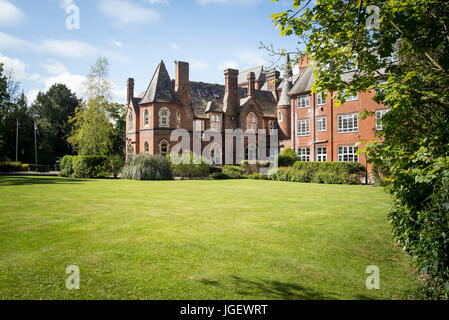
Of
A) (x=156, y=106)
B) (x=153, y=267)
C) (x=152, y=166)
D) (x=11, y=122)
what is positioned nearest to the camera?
(x=153, y=267)

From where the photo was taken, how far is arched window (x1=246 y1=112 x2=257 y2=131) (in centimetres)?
4438

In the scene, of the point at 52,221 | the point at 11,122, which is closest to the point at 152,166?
the point at 52,221

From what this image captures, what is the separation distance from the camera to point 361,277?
5.19 meters

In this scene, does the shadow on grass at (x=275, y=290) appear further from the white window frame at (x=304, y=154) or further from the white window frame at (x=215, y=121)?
the white window frame at (x=215, y=121)

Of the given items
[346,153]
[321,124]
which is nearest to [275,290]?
[346,153]

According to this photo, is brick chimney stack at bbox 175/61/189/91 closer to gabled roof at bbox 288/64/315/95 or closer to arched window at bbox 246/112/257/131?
arched window at bbox 246/112/257/131

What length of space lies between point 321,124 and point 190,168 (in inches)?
612

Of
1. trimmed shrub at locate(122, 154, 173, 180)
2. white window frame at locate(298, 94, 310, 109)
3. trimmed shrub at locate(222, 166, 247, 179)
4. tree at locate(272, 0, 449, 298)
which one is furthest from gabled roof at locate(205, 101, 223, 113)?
tree at locate(272, 0, 449, 298)

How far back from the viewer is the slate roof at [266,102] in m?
47.0

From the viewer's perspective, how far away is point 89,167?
96.4 feet

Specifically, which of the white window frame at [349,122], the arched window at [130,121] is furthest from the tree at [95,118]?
the white window frame at [349,122]

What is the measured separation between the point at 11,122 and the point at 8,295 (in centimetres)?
5865

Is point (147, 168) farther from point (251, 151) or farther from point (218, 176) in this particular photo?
point (251, 151)
